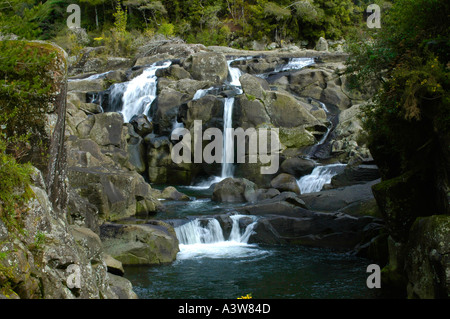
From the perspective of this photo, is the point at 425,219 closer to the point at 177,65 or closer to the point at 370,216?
the point at 370,216

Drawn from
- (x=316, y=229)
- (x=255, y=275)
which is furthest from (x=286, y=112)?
(x=255, y=275)

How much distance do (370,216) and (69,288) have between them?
971 cm

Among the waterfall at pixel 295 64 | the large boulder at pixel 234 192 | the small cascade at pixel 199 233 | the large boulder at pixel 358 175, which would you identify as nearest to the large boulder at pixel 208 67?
the waterfall at pixel 295 64

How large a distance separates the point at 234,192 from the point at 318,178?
4.24 metres

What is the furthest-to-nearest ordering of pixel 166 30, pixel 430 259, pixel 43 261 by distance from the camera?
1. pixel 166 30
2. pixel 430 259
3. pixel 43 261

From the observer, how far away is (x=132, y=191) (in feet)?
48.6

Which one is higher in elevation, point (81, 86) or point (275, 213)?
point (81, 86)

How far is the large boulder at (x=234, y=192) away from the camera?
695 inches

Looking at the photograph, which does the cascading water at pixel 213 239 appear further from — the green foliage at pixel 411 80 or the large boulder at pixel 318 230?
the green foliage at pixel 411 80

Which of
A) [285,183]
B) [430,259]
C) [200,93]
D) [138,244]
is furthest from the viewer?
[200,93]

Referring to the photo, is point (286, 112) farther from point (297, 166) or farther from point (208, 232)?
point (208, 232)

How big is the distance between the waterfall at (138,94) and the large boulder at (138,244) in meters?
15.1

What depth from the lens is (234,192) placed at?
17.8 m

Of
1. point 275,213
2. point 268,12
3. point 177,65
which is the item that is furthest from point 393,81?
point 268,12
